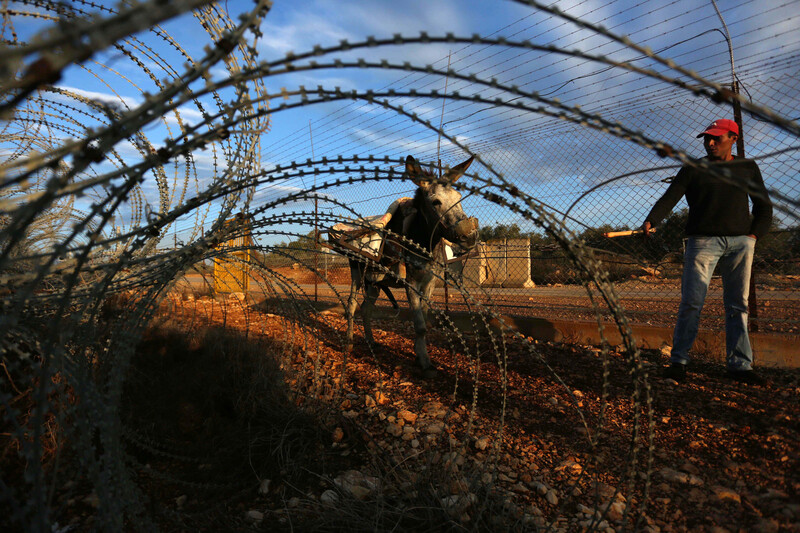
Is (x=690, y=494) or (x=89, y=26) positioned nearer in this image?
(x=89, y=26)

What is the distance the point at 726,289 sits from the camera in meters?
3.96

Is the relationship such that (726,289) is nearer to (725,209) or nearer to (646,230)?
(725,209)

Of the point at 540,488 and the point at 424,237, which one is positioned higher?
the point at 424,237

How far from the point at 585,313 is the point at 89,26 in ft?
26.5

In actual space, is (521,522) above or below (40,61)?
below

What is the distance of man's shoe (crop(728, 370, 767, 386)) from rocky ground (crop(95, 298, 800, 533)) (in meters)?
0.07

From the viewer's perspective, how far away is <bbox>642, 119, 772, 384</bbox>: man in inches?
151

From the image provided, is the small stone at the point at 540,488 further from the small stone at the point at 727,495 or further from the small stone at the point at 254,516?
the small stone at the point at 254,516

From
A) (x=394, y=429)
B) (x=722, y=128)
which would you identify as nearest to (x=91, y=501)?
(x=394, y=429)

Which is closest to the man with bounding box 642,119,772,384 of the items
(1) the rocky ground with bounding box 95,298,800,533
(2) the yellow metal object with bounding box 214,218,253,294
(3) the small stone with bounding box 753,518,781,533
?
(1) the rocky ground with bounding box 95,298,800,533

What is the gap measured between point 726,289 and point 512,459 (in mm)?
2638

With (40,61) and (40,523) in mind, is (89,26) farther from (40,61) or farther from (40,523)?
(40,523)

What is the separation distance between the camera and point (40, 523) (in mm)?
1173

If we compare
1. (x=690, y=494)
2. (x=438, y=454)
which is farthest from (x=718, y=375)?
(x=438, y=454)
